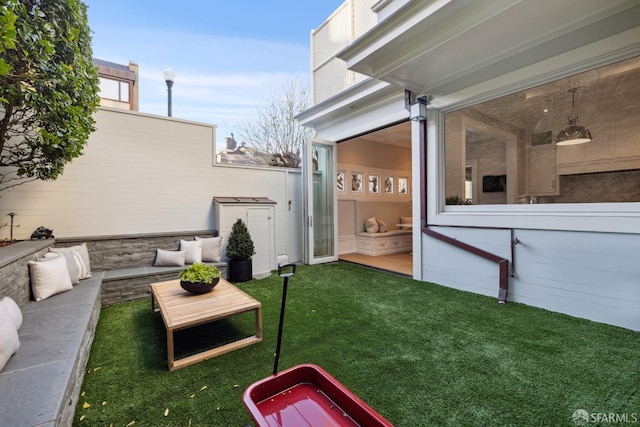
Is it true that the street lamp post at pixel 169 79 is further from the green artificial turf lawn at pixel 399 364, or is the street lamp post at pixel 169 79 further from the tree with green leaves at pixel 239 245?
the green artificial turf lawn at pixel 399 364

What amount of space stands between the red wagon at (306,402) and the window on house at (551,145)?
3475 millimetres

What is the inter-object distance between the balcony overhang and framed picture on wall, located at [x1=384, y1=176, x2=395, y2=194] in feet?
14.2

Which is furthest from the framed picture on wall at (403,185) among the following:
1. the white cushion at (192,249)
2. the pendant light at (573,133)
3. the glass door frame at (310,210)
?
the white cushion at (192,249)

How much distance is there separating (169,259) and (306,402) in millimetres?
3713

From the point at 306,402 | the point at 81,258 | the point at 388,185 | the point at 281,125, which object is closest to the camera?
A: the point at 306,402

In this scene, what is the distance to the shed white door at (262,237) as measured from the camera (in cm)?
512

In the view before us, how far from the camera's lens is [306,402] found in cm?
141

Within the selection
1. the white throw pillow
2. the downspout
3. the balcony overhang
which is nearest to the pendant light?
the balcony overhang

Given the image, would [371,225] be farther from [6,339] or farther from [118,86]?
[118,86]

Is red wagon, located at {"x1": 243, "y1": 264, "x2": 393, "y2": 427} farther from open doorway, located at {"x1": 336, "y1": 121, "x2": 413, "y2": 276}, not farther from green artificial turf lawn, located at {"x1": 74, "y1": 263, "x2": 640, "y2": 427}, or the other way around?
open doorway, located at {"x1": 336, "y1": 121, "x2": 413, "y2": 276}

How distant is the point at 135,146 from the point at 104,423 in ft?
13.8

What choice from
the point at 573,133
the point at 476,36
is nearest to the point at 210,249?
the point at 476,36

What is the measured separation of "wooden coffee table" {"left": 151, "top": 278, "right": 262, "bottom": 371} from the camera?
2158mm

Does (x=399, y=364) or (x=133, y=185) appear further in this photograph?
(x=133, y=185)
